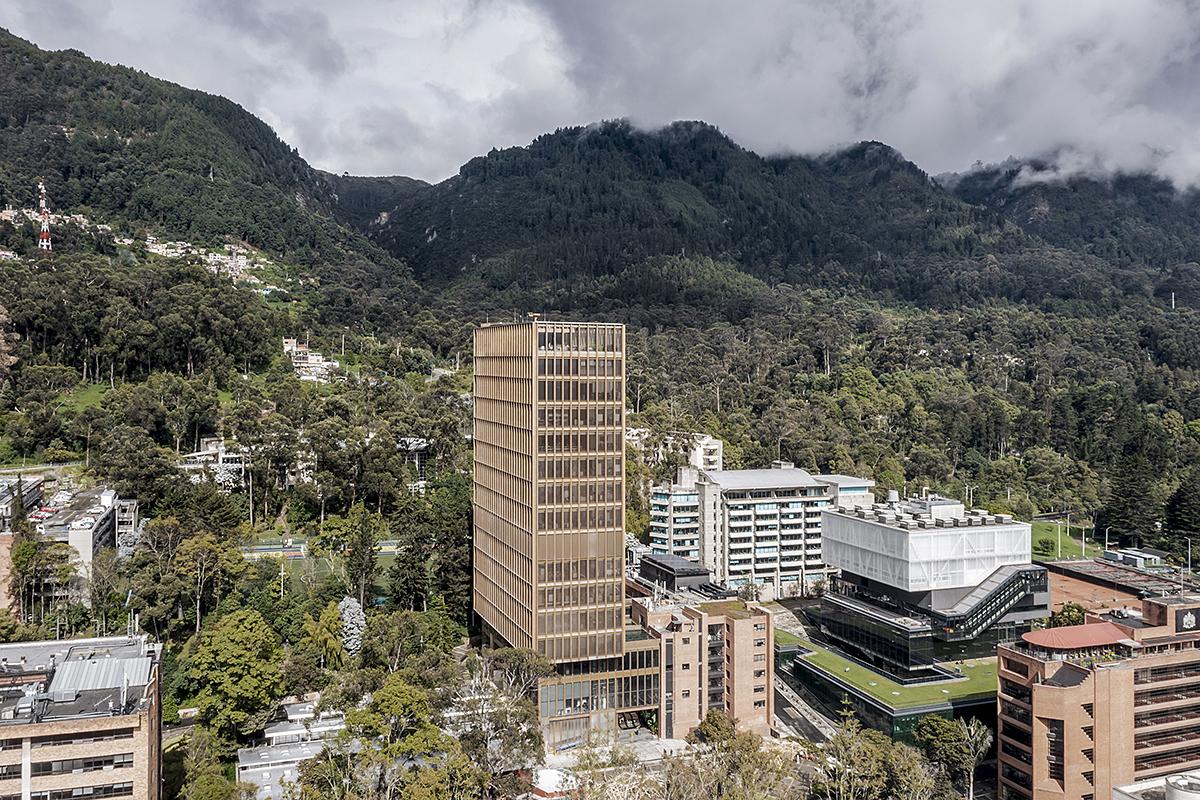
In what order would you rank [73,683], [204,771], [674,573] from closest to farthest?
[73,683] → [204,771] → [674,573]

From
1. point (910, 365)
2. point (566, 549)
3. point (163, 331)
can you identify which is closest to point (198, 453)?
point (163, 331)

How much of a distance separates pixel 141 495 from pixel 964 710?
54.7m

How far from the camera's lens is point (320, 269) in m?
138

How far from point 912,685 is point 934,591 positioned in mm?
7767

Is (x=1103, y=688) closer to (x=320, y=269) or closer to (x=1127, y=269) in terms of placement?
(x=320, y=269)

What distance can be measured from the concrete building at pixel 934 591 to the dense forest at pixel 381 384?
57.1ft

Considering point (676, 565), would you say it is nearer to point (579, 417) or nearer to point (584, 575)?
point (584, 575)

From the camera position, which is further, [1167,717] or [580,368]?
[580,368]

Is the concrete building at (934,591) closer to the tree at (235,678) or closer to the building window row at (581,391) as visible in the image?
the building window row at (581,391)

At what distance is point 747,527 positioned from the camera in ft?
250

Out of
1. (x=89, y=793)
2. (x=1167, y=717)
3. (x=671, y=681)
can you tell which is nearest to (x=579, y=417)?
(x=671, y=681)

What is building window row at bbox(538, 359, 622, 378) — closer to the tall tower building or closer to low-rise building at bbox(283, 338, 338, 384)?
the tall tower building

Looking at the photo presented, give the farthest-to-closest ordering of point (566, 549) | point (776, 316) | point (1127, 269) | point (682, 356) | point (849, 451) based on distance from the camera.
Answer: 1. point (1127, 269)
2. point (776, 316)
3. point (682, 356)
4. point (849, 451)
5. point (566, 549)

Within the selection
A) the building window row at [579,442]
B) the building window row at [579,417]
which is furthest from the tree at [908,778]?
the building window row at [579,417]
